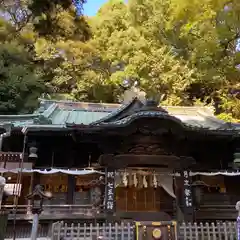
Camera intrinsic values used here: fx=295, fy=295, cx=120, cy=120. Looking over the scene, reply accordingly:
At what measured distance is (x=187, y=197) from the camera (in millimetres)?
10766

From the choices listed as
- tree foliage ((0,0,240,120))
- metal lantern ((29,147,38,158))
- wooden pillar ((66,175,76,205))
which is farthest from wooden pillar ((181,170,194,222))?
tree foliage ((0,0,240,120))

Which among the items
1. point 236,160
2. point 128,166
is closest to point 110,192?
point 128,166

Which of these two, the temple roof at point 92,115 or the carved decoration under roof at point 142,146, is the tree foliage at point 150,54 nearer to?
the temple roof at point 92,115

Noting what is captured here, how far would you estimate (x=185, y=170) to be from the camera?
11.2 meters

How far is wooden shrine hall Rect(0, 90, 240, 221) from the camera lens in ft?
34.9

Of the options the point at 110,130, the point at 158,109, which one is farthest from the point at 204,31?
the point at 110,130

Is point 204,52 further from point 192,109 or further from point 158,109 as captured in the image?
point 158,109

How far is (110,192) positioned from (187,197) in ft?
9.26

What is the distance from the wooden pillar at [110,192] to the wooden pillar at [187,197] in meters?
2.56

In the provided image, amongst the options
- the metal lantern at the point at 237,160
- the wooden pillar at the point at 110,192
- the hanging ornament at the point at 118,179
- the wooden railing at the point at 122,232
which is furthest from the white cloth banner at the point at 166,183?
the wooden railing at the point at 122,232

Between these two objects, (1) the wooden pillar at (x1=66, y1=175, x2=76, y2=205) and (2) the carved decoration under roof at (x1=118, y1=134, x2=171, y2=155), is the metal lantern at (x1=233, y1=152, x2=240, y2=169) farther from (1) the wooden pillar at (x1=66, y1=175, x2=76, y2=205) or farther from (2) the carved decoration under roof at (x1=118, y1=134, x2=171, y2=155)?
(1) the wooden pillar at (x1=66, y1=175, x2=76, y2=205)

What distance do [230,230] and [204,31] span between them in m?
14.6

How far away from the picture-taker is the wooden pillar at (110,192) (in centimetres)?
1031

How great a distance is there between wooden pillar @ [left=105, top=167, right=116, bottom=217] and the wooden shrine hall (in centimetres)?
3
